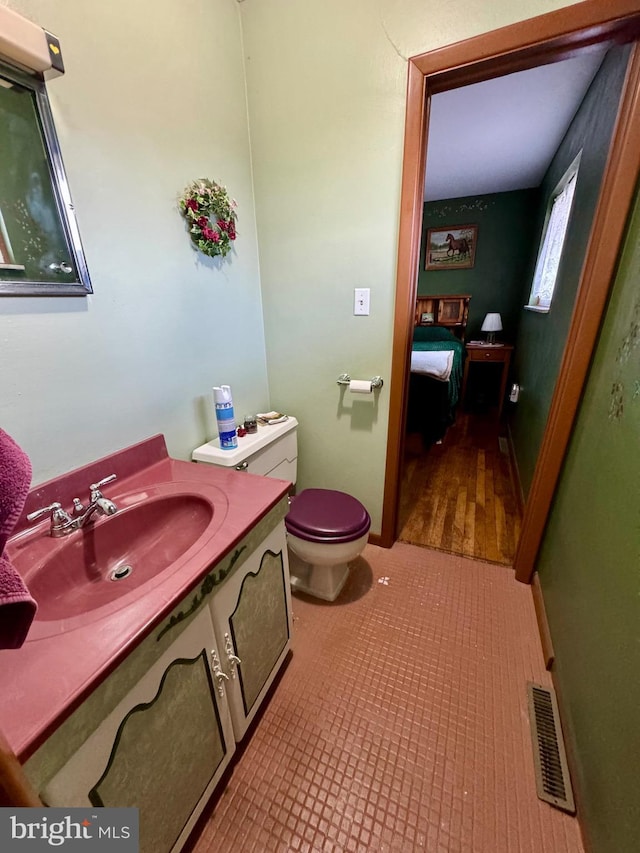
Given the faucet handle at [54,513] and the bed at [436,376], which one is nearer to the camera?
the faucet handle at [54,513]

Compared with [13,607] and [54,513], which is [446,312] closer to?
[54,513]

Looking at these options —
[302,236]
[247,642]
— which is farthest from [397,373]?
[247,642]

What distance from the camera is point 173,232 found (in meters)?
1.16

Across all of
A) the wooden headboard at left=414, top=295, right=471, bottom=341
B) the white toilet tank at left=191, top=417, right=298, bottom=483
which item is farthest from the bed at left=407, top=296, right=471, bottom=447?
the white toilet tank at left=191, top=417, right=298, bottom=483

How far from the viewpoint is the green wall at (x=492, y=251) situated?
360 cm

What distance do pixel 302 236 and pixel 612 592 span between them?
1.67m

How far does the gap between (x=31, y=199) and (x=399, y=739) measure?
5.91ft

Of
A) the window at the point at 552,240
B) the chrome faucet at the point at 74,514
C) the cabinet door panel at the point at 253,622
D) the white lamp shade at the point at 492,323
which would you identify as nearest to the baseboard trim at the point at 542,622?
the cabinet door panel at the point at 253,622

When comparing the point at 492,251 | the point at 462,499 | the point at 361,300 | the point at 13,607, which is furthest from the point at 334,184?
the point at 492,251

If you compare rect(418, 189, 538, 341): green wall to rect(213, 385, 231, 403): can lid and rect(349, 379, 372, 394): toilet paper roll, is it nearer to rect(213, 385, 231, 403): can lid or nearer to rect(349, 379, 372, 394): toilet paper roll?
rect(349, 379, 372, 394): toilet paper roll

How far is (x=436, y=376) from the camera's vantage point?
2.66 m

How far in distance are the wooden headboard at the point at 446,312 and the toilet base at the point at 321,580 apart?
11.3ft

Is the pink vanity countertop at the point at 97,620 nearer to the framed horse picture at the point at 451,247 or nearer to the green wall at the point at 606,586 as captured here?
the green wall at the point at 606,586

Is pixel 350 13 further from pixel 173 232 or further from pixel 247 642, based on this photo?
pixel 247 642
